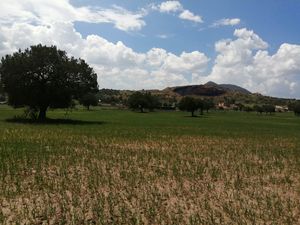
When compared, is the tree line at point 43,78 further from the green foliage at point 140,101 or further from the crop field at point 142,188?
the green foliage at point 140,101

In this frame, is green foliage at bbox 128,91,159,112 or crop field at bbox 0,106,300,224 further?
green foliage at bbox 128,91,159,112

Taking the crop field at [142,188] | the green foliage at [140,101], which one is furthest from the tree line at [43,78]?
the green foliage at [140,101]

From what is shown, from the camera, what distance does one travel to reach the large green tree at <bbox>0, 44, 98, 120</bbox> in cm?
6216

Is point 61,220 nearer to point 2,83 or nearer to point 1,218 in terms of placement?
point 1,218

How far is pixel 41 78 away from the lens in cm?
6350

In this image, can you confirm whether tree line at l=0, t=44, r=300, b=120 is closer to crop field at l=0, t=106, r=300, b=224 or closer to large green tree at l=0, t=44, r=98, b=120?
large green tree at l=0, t=44, r=98, b=120

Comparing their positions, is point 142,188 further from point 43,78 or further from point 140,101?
point 140,101

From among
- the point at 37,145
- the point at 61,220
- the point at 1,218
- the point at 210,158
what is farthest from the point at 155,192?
the point at 37,145

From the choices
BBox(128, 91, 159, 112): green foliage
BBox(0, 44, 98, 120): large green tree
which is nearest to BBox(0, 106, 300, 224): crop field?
BBox(0, 44, 98, 120): large green tree

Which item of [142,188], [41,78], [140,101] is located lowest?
[142,188]

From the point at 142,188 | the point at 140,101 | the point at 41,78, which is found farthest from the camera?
the point at 140,101

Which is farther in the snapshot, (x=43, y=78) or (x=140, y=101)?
(x=140, y=101)

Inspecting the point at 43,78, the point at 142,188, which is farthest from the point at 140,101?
the point at 142,188

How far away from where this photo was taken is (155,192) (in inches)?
624
